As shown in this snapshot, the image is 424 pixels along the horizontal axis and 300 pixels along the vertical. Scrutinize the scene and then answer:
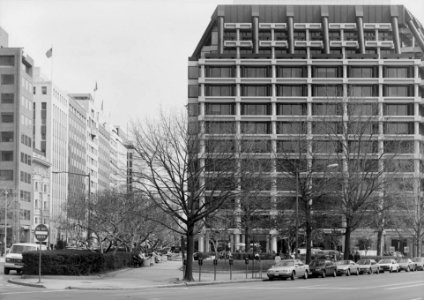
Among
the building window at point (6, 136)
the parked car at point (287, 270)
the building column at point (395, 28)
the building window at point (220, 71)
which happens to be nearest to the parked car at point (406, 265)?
the parked car at point (287, 270)

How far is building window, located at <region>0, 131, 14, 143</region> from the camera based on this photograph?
124812mm

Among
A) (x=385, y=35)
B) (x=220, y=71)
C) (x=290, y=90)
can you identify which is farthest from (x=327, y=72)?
(x=385, y=35)

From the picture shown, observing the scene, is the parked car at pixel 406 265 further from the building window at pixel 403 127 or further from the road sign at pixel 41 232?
the building window at pixel 403 127

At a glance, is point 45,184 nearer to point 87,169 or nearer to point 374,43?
point 87,169

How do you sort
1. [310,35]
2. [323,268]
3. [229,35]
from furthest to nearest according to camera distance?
[310,35] < [229,35] < [323,268]

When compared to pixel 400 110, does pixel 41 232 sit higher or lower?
lower

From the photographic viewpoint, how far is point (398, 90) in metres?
126

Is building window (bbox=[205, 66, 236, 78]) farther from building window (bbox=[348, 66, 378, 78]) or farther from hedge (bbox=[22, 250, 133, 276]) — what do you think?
hedge (bbox=[22, 250, 133, 276])

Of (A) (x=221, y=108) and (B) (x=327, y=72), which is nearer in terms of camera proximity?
(A) (x=221, y=108)

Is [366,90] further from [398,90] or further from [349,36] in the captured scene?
[349,36]

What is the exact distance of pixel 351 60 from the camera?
125875 millimetres

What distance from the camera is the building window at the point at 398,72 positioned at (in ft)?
413

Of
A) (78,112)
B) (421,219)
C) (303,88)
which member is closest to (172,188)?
(421,219)

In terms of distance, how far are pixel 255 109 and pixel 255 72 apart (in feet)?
22.0
